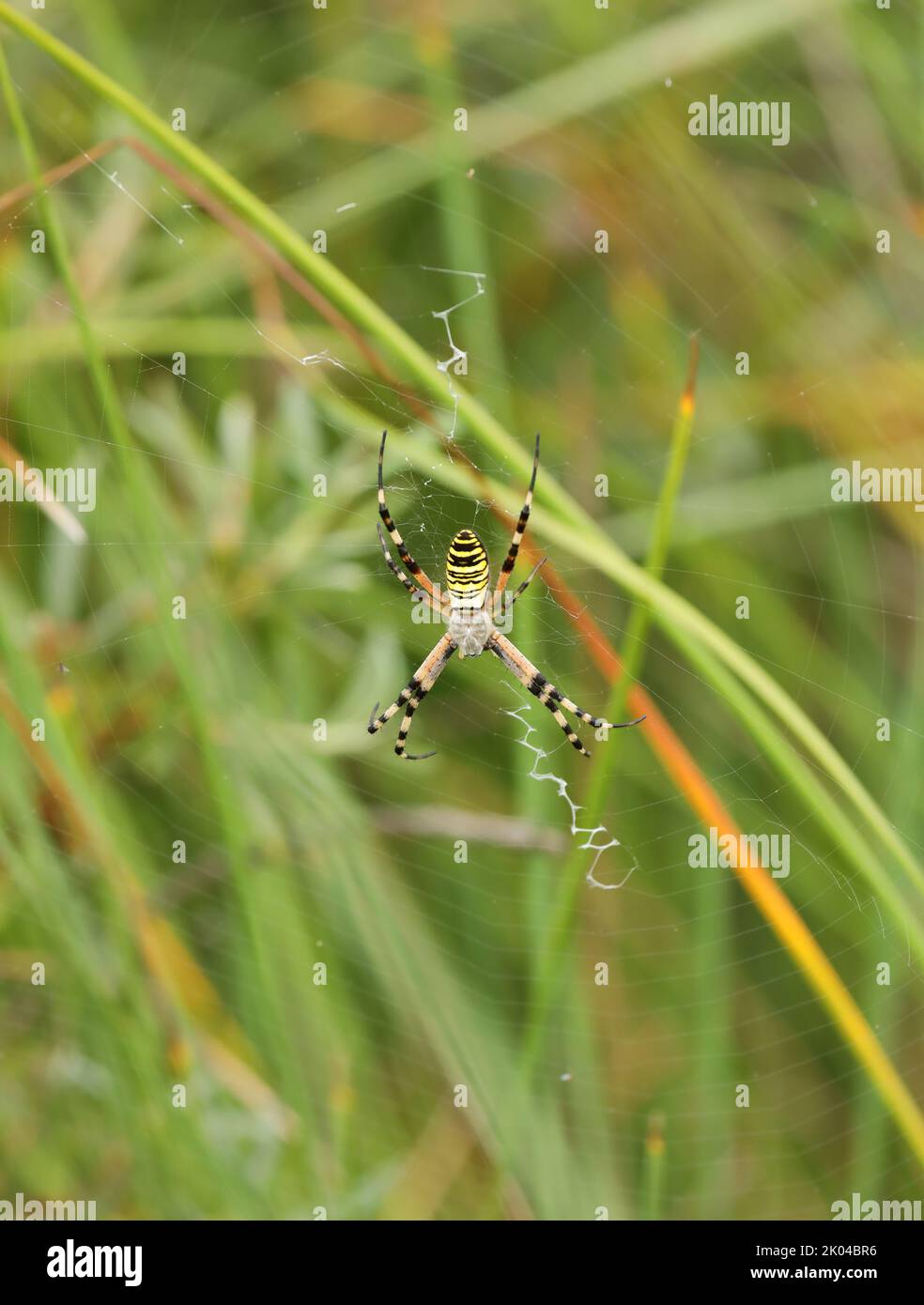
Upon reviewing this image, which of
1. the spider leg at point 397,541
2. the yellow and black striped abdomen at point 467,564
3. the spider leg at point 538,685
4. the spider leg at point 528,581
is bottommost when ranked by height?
the spider leg at point 538,685

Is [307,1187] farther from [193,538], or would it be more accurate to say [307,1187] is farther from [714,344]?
[714,344]


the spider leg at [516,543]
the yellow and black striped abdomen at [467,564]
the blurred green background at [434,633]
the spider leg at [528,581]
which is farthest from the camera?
the blurred green background at [434,633]

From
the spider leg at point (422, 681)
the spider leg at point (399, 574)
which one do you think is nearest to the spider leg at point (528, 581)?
the spider leg at point (399, 574)

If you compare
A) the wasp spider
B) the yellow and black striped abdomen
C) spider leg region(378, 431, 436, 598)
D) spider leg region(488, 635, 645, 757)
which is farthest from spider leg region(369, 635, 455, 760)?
the yellow and black striped abdomen

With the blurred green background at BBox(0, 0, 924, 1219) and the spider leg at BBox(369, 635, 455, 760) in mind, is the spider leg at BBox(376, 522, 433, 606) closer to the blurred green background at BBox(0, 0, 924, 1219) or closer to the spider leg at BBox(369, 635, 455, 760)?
the blurred green background at BBox(0, 0, 924, 1219)

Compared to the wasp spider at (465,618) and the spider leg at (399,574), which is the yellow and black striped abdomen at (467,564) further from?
the spider leg at (399,574)

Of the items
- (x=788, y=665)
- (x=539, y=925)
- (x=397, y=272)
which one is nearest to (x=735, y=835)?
(x=539, y=925)

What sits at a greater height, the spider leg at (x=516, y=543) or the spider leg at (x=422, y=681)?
the spider leg at (x=516, y=543)
